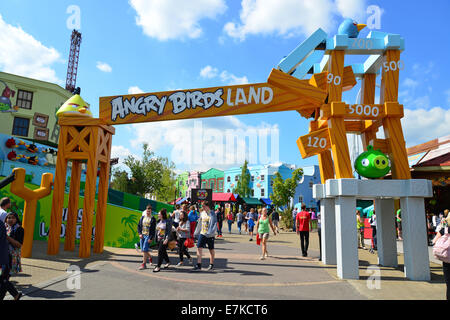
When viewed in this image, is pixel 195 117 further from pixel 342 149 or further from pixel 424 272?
pixel 424 272

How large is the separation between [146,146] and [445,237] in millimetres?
31559

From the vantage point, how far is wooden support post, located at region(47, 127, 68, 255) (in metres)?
9.22

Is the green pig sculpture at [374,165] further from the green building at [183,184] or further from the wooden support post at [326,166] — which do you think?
the green building at [183,184]

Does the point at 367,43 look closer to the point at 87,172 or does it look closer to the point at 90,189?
the point at 87,172

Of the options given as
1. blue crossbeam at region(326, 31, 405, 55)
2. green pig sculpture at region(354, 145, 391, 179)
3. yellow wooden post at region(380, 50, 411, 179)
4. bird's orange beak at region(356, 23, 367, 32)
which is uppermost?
bird's orange beak at region(356, 23, 367, 32)

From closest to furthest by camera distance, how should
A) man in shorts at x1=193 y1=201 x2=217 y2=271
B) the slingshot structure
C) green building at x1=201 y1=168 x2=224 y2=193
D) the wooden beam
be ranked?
the slingshot structure, the wooden beam, man in shorts at x1=193 y1=201 x2=217 y2=271, green building at x1=201 y1=168 x2=224 y2=193

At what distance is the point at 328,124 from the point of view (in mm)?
7793

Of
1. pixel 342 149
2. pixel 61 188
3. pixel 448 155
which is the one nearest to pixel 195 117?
pixel 342 149

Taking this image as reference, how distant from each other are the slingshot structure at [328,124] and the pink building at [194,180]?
152ft

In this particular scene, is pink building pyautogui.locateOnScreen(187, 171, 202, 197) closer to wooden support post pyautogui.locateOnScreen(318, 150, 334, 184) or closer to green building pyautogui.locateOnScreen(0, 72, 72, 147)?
green building pyautogui.locateOnScreen(0, 72, 72, 147)

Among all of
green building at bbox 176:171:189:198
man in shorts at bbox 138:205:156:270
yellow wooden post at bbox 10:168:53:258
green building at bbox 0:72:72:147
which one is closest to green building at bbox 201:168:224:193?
green building at bbox 176:171:189:198

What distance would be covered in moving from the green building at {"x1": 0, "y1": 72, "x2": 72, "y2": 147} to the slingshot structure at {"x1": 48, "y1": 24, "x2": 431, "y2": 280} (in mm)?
18770

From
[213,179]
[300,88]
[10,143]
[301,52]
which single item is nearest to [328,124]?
[300,88]

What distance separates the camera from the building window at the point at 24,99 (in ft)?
82.7
